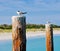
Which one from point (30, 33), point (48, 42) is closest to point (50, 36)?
point (48, 42)

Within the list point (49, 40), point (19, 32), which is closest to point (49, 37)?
point (49, 40)

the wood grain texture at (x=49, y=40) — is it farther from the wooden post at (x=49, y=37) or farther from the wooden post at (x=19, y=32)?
the wooden post at (x=19, y=32)

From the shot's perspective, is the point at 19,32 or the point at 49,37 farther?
the point at 49,37

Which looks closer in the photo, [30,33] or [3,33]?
[3,33]

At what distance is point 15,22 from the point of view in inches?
327

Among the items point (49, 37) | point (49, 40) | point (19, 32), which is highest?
point (19, 32)

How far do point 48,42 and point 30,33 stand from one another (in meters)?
42.4

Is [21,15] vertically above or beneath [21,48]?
above

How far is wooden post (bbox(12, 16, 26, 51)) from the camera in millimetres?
8289

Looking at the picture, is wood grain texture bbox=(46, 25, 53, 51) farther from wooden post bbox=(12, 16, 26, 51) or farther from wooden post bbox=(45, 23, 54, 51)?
wooden post bbox=(12, 16, 26, 51)

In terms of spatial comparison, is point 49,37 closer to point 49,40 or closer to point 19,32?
point 49,40

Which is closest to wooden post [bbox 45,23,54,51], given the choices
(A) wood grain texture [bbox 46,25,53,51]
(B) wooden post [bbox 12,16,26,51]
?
(A) wood grain texture [bbox 46,25,53,51]

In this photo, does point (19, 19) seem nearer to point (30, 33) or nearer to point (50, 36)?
point (50, 36)

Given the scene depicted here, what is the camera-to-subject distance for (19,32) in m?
8.39
